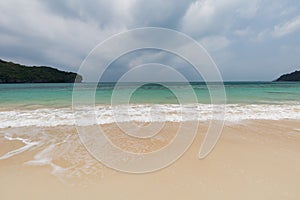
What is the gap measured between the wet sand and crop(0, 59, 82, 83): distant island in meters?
78.9

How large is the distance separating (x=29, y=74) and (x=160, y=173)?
11097 cm

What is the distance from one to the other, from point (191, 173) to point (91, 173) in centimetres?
186

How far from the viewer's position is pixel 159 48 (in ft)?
20.5

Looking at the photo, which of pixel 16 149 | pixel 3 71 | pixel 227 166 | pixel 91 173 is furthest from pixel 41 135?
pixel 3 71

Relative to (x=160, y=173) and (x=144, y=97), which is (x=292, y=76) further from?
(x=160, y=173)

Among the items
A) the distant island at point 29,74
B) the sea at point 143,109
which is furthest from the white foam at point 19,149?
the distant island at point 29,74

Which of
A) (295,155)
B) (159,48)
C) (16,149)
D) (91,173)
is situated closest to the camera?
(91,173)

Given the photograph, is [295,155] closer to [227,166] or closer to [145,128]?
[227,166]

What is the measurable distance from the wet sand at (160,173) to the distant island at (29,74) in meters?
78.9

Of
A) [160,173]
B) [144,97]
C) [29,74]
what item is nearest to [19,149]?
[160,173]

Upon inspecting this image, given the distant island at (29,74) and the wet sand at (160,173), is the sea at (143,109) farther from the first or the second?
the distant island at (29,74)

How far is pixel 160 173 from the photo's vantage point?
3162 mm

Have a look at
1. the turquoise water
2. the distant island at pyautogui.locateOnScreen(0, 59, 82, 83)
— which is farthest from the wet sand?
the distant island at pyautogui.locateOnScreen(0, 59, 82, 83)

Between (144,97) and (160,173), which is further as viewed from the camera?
(144,97)
